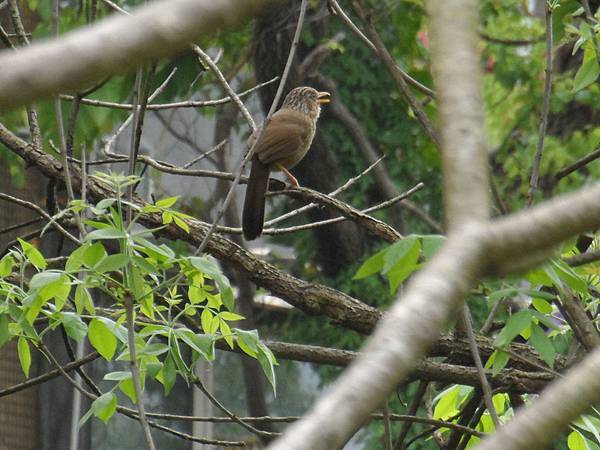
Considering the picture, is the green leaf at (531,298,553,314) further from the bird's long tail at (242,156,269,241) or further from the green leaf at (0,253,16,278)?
the bird's long tail at (242,156,269,241)

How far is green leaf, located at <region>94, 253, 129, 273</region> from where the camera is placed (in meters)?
2.44

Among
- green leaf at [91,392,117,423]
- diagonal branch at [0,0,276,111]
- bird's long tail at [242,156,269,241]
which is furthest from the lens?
bird's long tail at [242,156,269,241]

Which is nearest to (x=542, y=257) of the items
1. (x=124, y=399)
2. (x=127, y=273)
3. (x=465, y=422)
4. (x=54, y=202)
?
(x=127, y=273)

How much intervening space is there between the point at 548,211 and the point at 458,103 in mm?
134

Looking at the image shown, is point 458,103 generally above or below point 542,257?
above

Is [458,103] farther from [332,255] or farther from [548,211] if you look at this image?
[332,255]

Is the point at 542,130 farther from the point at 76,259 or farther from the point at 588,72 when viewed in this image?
the point at 76,259

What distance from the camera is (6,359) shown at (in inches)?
273

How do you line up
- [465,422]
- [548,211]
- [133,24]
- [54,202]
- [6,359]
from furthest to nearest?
[6,359]
[54,202]
[465,422]
[548,211]
[133,24]

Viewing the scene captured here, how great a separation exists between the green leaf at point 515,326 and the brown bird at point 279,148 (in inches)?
73.3

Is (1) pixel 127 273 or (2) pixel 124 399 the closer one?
(1) pixel 127 273

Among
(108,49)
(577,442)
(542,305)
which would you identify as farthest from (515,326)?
(108,49)

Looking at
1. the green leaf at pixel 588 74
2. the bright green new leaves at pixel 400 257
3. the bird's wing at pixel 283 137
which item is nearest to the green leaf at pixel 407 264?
the bright green new leaves at pixel 400 257

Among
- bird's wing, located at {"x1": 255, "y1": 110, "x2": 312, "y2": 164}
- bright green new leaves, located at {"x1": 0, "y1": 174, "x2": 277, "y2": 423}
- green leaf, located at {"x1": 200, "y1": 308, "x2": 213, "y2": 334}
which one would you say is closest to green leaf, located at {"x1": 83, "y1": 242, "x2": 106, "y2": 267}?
bright green new leaves, located at {"x1": 0, "y1": 174, "x2": 277, "y2": 423}
